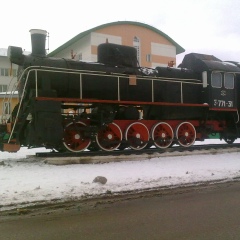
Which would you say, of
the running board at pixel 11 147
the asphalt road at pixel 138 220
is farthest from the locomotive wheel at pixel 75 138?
the asphalt road at pixel 138 220

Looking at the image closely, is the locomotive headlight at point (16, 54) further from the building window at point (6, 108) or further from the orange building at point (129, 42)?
the orange building at point (129, 42)

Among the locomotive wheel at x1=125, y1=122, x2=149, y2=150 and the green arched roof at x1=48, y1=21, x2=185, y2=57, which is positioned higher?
the green arched roof at x1=48, y1=21, x2=185, y2=57

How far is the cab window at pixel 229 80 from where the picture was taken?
13.1 m

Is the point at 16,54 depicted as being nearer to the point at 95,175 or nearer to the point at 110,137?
the point at 110,137

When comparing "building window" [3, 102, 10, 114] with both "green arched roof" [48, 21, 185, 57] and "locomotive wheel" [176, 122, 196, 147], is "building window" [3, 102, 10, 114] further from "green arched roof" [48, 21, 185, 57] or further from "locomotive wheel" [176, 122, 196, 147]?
"green arched roof" [48, 21, 185, 57]

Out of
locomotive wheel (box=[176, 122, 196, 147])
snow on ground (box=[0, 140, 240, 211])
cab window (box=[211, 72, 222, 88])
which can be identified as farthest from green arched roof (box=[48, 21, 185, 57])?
snow on ground (box=[0, 140, 240, 211])

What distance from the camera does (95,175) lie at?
7.40 m

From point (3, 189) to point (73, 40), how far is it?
29800 mm

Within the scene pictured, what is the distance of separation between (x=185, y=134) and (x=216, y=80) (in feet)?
8.37

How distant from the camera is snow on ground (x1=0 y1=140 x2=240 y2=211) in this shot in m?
5.84

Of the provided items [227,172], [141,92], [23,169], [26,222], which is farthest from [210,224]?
[141,92]

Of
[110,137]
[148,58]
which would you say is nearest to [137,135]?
[110,137]

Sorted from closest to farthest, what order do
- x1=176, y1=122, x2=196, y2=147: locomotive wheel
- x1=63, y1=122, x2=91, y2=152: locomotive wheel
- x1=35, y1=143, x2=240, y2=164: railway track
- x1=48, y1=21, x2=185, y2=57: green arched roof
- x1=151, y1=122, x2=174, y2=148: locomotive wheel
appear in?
x1=35, y1=143, x2=240, y2=164: railway track < x1=63, y1=122, x2=91, y2=152: locomotive wheel < x1=151, y1=122, x2=174, y2=148: locomotive wheel < x1=176, y1=122, x2=196, y2=147: locomotive wheel < x1=48, y1=21, x2=185, y2=57: green arched roof

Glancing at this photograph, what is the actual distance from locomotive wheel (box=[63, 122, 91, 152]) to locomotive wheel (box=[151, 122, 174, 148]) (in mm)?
2589
